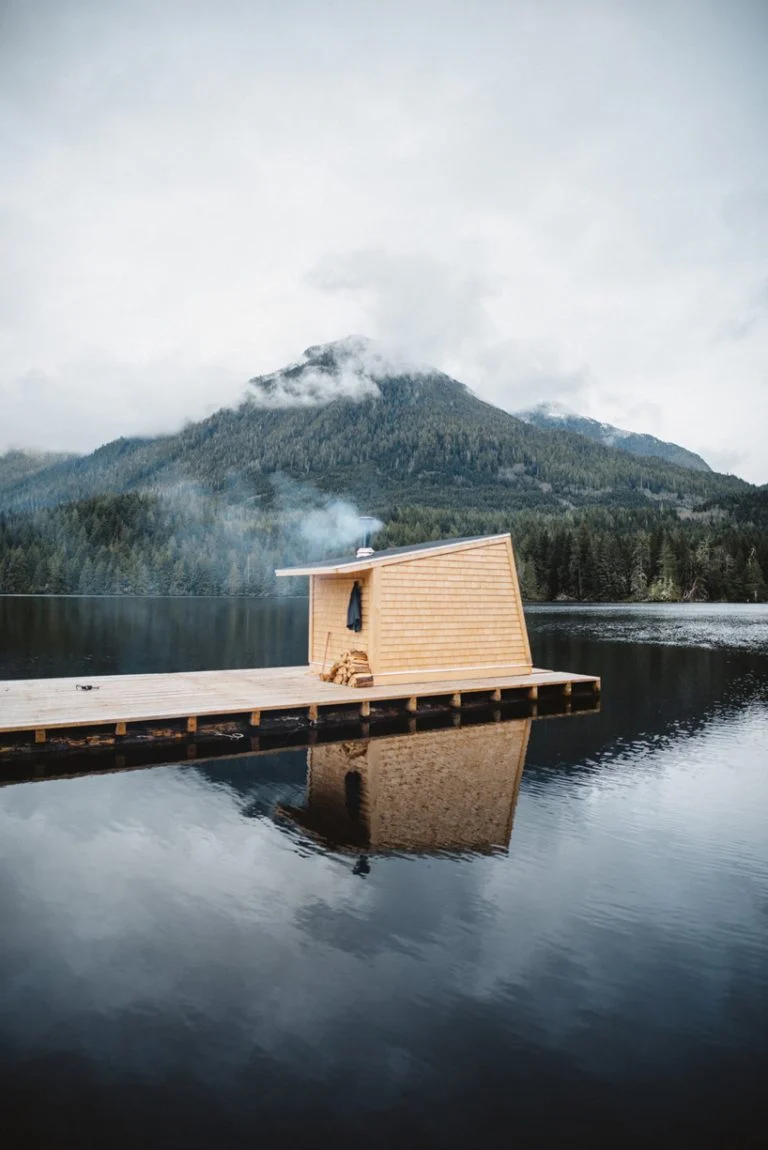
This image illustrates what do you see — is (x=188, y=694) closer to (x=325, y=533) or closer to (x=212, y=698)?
(x=212, y=698)

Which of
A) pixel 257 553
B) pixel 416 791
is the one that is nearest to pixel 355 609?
pixel 416 791

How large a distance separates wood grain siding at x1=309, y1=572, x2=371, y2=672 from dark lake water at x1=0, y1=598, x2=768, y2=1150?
5.21m

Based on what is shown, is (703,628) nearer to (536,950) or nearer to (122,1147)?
(536,950)

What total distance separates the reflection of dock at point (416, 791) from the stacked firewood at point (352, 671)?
241 cm

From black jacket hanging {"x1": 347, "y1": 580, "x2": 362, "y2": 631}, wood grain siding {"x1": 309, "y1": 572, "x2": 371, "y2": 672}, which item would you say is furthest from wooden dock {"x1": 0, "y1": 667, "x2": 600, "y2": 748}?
black jacket hanging {"x1": 347, "y1": 580, "x2": 362, "y2": 631}

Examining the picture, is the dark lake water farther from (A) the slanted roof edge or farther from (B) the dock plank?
(A) the slanted roof edge

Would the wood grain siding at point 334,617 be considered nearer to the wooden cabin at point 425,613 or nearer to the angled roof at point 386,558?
the wooden cabin at point 425,613

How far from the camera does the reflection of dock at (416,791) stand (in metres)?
9.09

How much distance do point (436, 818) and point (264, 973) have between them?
434 centimetres

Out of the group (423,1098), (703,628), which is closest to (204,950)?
(423,1098)

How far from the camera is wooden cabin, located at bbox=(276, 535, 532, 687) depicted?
1725 centimetres

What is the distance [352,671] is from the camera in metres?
17.4

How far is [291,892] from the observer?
7.34 m

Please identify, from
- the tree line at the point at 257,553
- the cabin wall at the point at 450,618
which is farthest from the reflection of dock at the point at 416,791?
the tree line at the point at 257,553
